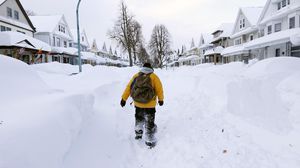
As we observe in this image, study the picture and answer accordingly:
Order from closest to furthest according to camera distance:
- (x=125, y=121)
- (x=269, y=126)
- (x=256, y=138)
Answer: (x=256, y=138) → (x=269, y=126) → (x=125, y=121)

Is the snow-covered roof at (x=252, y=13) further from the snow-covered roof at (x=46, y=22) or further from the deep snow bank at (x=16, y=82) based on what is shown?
the deep snow bank at (x=16, y=82)

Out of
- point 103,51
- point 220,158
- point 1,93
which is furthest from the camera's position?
point 103,51

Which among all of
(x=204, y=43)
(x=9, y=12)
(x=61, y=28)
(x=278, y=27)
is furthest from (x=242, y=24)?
(x=9, y=12)

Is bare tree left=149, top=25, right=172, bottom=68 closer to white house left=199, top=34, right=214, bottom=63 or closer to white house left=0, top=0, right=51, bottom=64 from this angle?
white house left=199, top=34, right=214, bottom=63

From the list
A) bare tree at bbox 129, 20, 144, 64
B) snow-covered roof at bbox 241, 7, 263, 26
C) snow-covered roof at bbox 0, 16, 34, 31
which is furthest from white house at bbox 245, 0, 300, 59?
snow-covered roof at bbox 0, 16, 34, 31

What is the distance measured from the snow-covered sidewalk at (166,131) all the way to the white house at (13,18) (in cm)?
2278

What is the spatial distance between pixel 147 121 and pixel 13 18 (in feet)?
90.0

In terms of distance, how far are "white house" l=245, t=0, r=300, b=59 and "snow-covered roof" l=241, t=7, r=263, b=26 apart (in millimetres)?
3631

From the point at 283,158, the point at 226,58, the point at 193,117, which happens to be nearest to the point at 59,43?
the point at 226,58

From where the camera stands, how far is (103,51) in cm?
7112

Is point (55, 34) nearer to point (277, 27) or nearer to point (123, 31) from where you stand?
point (123, 31)

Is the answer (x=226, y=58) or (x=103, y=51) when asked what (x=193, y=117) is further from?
(x=103, y=51)

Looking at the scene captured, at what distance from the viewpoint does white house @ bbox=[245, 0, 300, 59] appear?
768 inches

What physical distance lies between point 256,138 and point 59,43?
1419 inches
